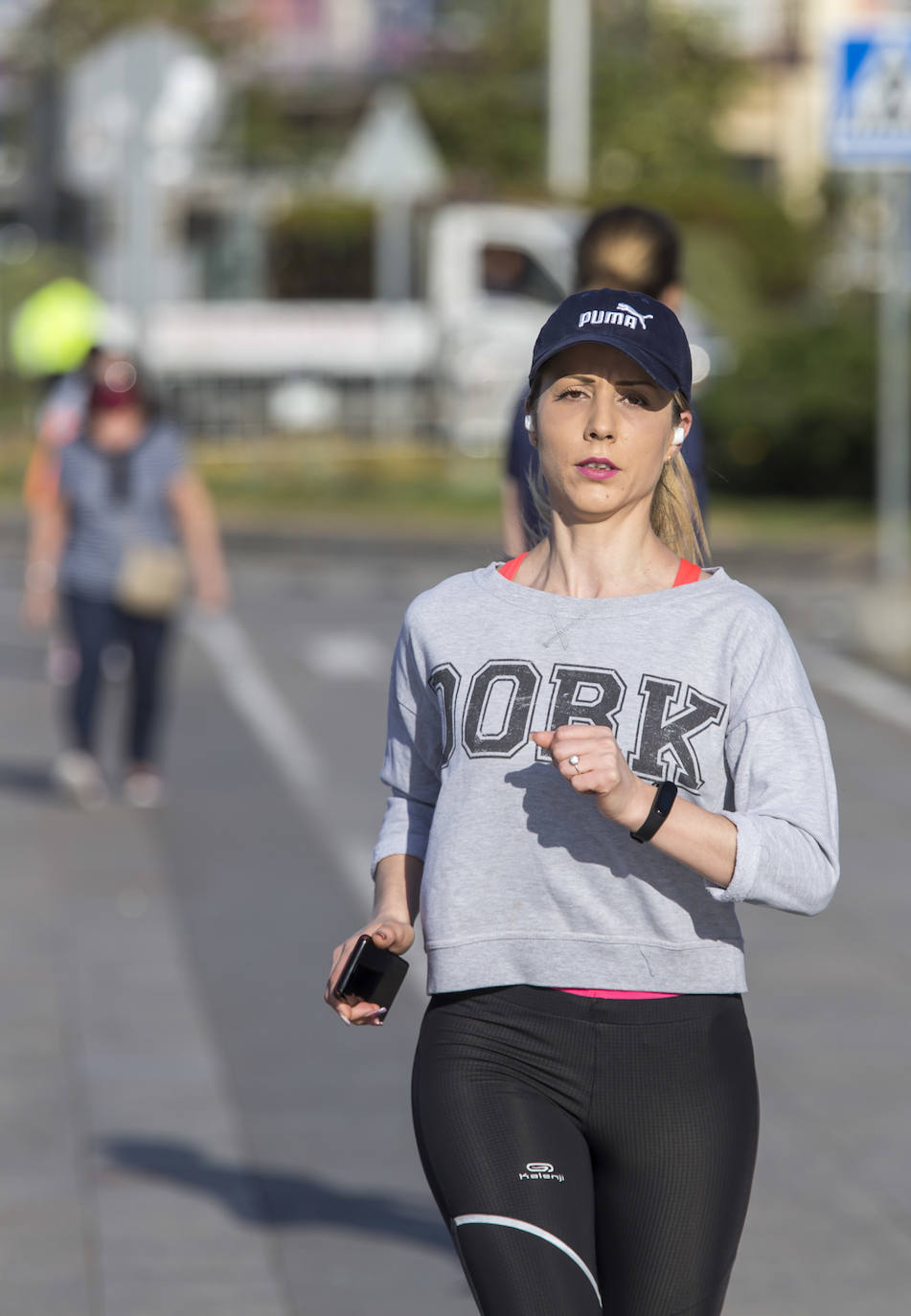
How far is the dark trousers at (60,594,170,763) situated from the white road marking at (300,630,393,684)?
9.81ft

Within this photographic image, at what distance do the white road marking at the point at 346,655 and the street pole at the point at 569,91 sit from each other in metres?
23.1

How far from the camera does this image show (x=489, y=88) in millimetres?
40906

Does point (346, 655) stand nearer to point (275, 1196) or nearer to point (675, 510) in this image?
point (275, 1196)

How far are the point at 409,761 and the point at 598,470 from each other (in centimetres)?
49

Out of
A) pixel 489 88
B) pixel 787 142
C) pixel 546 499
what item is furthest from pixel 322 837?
pixel 787 142

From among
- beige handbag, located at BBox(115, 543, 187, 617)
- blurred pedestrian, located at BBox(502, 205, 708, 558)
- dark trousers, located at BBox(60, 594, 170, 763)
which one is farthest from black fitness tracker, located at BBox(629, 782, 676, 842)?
dark trousers, located at BBox(60, 594, 170, 763)

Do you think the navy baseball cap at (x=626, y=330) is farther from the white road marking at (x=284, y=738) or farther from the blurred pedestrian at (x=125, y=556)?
the blurred pedestrian at (x=125, y=556)

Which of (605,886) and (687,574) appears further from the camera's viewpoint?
(687,574)

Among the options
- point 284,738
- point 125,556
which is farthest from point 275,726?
point 125,556

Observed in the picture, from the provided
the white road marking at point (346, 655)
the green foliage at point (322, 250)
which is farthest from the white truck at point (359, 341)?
the white road marking at point (346, 655)

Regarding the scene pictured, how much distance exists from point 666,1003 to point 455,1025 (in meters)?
0.27

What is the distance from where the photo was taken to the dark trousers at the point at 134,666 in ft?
30.5

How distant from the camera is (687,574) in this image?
299 centimetres

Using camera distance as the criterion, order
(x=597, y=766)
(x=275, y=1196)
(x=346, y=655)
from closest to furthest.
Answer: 1. (x=597, y=766)
2. (x=275, y=1196)
3. (x=346, y=655)
